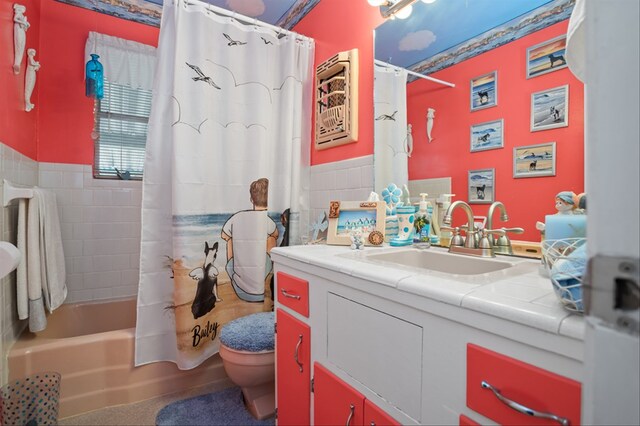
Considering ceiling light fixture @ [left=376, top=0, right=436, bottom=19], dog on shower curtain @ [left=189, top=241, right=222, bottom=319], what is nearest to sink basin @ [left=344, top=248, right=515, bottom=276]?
dog on shower curtain @ [left=189, top=241, right=222, bottom=319]

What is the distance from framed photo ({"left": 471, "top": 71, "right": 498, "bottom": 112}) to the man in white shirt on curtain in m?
1.31

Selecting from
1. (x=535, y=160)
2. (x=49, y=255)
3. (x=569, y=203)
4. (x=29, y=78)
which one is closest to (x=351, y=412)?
(x=569, y=203)

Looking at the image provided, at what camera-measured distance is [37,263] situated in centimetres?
165

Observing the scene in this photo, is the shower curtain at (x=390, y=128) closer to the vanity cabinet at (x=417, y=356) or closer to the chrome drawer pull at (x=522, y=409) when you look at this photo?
the vanity cabinet at (x=417, y=356)

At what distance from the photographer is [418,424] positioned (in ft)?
2.48

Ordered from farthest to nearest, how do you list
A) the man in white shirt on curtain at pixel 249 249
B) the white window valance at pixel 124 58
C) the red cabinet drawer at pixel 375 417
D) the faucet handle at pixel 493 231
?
the white window valance at pixel 124 58, the man in white shirt on curtain at pixel 249 249, the faucet handle at pixel 493 231, the red cabinet drawer at pixel 375 417

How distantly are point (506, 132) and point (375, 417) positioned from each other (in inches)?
42.3

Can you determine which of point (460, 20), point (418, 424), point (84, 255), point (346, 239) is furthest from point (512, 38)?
point (84, 255)

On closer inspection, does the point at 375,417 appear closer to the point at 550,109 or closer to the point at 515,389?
the point at 515,389

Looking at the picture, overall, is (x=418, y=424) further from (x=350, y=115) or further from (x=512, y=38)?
(x=350, y=115)

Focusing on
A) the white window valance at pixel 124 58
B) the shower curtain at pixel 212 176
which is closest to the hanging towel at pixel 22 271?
the shower curtain at pixel 212 176

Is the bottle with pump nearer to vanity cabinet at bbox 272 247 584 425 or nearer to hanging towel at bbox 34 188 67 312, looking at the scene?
vanity cabinet at bbox 272 247 584 425

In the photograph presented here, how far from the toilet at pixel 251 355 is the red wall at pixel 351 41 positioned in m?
1.13

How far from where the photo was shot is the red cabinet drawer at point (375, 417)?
2.70ft
